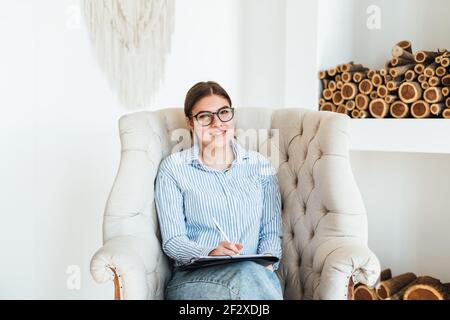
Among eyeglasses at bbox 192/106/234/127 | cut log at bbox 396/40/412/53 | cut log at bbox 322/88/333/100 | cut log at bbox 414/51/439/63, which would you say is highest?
cut log at bbox 396/40/412/53

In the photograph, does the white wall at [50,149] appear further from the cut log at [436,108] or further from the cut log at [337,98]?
the cut log at [436,108]

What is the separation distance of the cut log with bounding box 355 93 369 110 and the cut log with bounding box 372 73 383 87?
73 mm

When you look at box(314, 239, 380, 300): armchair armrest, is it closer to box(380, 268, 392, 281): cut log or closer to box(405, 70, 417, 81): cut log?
box(405, 70, 417, 81): cut log

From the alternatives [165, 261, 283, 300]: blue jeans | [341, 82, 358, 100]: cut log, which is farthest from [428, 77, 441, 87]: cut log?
[165, 261, 283, 300]: blue jeans

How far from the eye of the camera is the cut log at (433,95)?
2365mm

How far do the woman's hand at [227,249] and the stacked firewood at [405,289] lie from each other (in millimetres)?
1164

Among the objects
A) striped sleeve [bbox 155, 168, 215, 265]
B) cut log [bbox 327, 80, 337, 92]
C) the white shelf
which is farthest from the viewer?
cut log [bbox 327, 80, 337, 92]

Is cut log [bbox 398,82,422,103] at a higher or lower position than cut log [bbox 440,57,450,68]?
→ lower

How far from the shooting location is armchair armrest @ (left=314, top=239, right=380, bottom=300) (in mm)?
1572

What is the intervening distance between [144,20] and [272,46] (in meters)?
0.88

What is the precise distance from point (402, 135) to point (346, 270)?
1040 millimetres

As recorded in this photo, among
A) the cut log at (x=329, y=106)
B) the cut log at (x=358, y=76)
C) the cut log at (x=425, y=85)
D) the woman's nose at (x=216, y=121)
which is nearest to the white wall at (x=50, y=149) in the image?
the woman's nose at (x=216, y=121)

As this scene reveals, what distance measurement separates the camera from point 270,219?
1.90 metres
